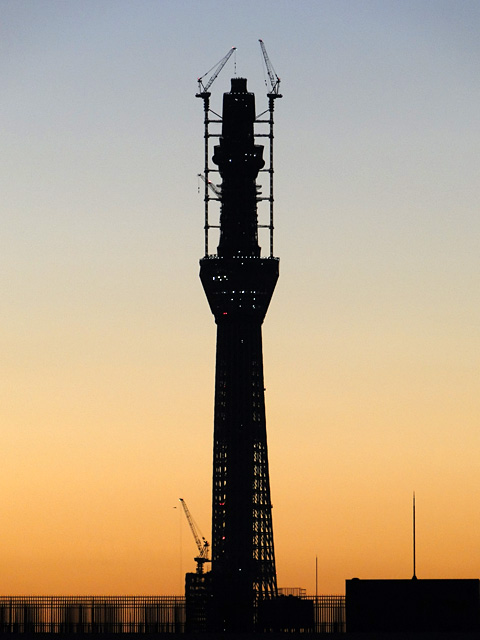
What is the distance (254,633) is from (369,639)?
38.6 ft

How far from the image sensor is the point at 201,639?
642ft

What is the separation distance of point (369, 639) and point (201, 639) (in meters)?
17.2

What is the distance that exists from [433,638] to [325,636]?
36.6 ft

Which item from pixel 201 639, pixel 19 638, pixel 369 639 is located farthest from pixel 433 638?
pixel 19 638

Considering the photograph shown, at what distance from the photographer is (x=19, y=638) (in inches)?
7790

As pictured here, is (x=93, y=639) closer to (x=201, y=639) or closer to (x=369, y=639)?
(x=201, y=639)

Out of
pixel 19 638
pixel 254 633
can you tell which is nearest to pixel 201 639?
pixel 254 633

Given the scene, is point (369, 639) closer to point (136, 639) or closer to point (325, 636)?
point (325, 636)

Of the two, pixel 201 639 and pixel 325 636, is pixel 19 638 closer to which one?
pixel 201 639

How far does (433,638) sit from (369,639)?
688 cm

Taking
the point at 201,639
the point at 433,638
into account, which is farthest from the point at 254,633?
the point at 433,638

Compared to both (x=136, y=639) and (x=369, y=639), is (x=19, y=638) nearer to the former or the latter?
(x=136, y=639)

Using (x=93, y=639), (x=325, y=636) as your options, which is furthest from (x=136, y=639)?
(x=325, y=636)

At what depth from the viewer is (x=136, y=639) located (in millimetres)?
197875
